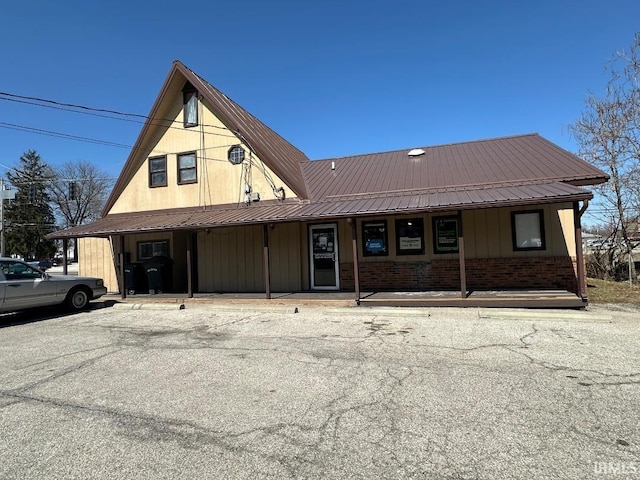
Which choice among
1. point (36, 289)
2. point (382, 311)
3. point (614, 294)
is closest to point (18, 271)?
point (36, 289)

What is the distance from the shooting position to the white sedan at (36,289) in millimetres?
10164

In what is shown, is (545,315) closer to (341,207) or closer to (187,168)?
(341,207)

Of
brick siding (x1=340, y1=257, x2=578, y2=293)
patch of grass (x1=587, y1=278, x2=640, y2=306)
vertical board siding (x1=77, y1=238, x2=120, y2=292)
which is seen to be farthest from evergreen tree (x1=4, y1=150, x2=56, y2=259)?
patch of grass (x1=587, y1=278, x2=640, y2=306)

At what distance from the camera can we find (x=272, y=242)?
13828 mm

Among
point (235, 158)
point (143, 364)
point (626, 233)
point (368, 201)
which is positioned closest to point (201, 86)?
point (235, 158)

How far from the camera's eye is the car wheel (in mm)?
11703

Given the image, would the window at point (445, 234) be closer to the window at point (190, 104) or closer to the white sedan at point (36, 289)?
the window at point (190, 104)

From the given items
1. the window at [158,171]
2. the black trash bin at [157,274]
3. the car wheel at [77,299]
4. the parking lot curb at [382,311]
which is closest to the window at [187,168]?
the window at [158,171]

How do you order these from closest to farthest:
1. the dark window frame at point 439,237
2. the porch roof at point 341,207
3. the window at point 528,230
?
the porch roof at point 341,207, the window at point 528,230, the dark window frame at point 439,237

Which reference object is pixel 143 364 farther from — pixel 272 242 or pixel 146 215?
pixel 146 215

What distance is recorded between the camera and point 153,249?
15.5 meters

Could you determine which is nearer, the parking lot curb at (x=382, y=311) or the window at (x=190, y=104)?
the parking lot curb at (x=382, y=311)

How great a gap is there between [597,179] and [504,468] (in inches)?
414

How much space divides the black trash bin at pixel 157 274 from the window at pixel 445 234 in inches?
365
